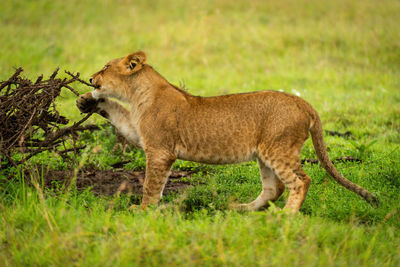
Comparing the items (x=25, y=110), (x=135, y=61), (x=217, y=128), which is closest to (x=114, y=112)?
(x=135, y=61)

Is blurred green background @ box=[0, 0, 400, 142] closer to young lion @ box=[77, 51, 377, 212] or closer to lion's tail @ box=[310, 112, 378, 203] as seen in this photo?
lion's tail @ box=[310, 112, 378, 203]

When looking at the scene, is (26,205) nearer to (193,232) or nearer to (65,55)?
(193,232)

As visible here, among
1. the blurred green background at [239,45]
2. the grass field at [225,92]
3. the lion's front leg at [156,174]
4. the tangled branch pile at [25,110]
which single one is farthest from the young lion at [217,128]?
the blurred green background at [239,45]

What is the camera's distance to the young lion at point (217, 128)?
5008 mm

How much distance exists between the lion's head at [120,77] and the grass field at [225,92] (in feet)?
3.81

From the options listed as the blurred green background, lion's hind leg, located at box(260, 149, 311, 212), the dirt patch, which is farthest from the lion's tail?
the blurred green background

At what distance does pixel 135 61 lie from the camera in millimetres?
5441

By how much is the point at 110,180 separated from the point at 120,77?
4.23 feet

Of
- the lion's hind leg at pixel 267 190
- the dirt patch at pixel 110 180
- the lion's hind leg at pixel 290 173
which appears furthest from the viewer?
the dirt patch at pixel 110 180

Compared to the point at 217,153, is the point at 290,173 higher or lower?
lower

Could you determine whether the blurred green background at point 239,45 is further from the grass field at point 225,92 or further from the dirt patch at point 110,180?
the dirt patch at point 110,180

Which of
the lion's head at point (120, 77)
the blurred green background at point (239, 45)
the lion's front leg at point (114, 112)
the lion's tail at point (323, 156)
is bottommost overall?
the lion's tail at point (323, 156)

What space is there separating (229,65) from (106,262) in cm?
935

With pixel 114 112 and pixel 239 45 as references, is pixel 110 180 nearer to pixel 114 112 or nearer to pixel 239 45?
pixel 114 112
